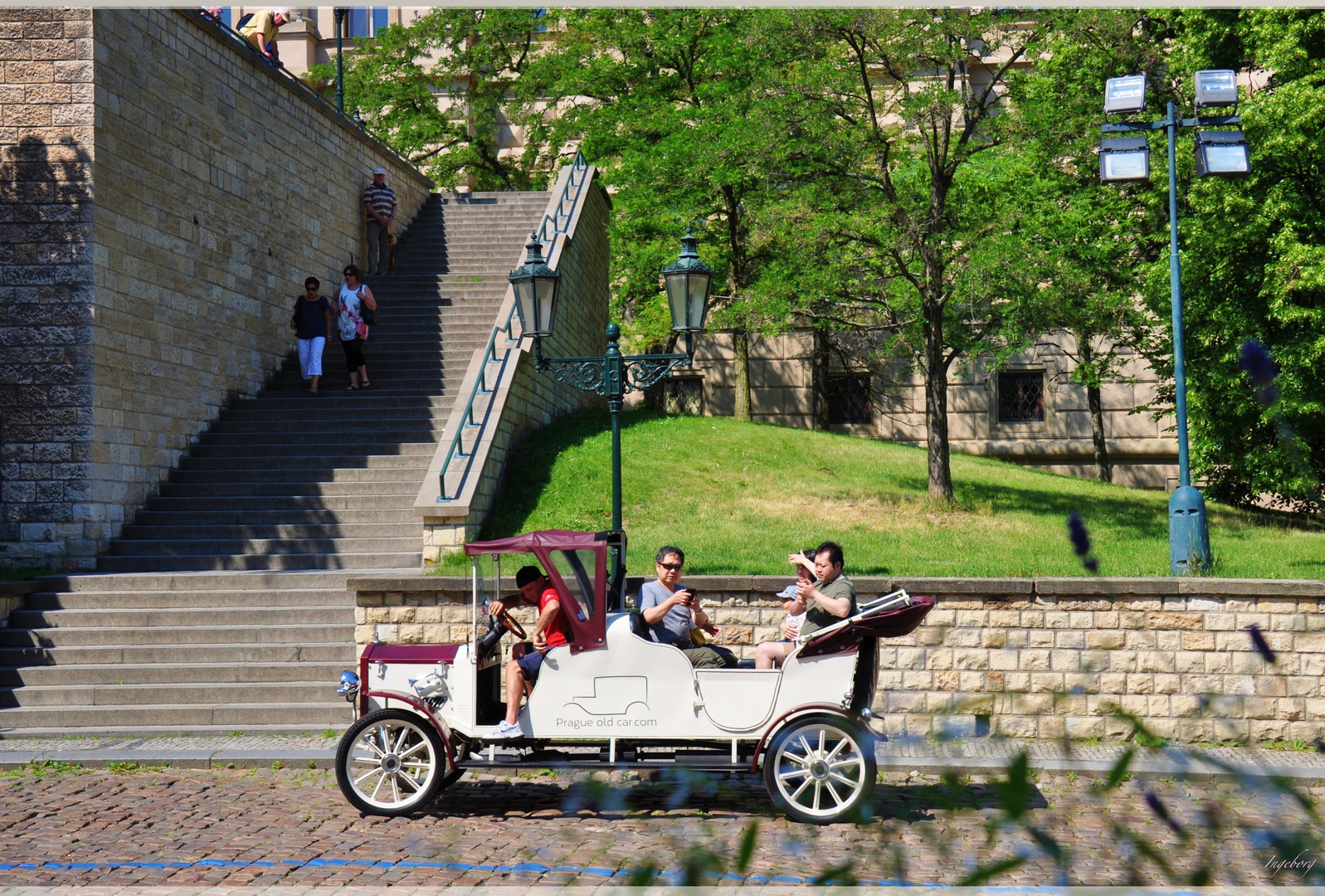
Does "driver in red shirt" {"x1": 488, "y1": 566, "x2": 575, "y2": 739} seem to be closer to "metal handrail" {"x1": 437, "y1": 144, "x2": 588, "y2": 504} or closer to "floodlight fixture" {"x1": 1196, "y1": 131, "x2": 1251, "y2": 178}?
"metal handrail" {"x1": 437, "y1": 144, "x2": 588, "y2": 504}

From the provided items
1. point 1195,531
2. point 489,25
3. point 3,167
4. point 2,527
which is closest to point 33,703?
point 2,527

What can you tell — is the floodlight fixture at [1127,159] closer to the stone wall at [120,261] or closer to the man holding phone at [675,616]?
the man holding phone at [675,616]

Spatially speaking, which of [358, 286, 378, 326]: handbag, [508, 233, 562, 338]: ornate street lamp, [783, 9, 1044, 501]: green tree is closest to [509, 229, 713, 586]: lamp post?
[508, 233, 562, 338]: ornate street lamp

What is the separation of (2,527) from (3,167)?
13.3 feet

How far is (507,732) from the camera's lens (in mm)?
7875

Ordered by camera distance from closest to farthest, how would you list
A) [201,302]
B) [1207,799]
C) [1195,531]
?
[1207,799] → [1195,531] → [201,302]

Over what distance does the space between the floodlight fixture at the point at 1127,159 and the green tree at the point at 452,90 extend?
20351 millimetres

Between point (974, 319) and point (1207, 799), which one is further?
point (974, 319)

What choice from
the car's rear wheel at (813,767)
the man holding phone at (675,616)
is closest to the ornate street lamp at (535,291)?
the man holding phone at (675,616)

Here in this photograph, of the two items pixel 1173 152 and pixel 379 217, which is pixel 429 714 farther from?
pixel 379 217

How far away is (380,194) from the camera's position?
21.4 metres

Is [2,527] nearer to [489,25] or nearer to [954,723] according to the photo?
[954,723]

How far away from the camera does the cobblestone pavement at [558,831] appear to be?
1.42m

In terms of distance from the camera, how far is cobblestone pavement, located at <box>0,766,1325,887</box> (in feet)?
4.67
